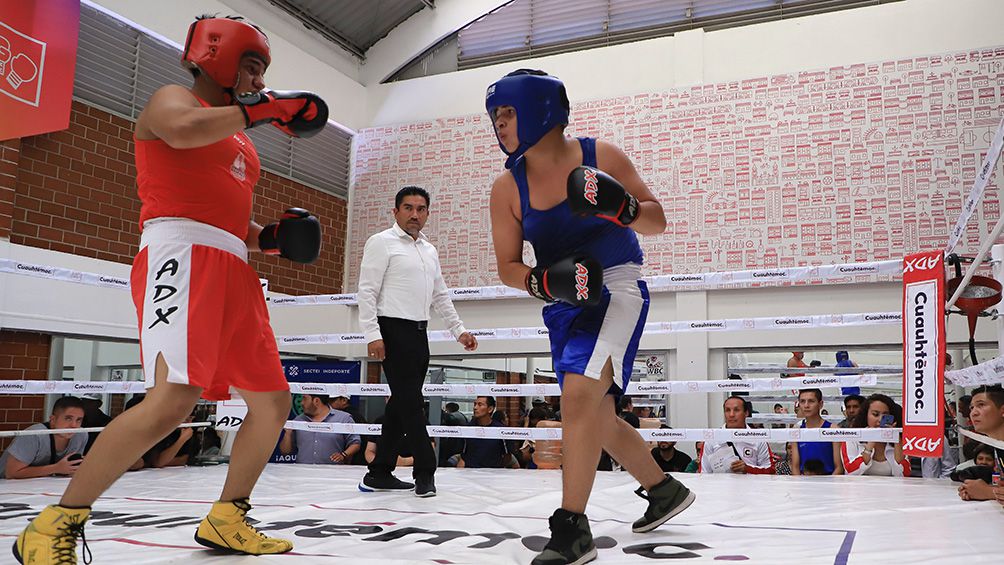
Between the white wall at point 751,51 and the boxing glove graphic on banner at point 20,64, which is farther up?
the white wall at point 751,51

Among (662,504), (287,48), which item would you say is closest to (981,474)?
(662,504)

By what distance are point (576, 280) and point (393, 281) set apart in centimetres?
156

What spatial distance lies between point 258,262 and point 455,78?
2.69 m

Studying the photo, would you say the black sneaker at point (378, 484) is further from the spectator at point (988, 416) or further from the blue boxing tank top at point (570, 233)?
the spectator at point (988, 416)

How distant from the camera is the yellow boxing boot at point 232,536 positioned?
1.59 m

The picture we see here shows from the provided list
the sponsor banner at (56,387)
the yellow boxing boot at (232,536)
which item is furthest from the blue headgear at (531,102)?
the sponsor banner at (56,387)

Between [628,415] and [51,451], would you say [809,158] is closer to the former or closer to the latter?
[628,415]

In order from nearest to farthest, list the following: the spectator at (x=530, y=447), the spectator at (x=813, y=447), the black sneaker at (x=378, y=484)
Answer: the black sneaker at (x=378, y=484) → the spectator at (x=813, y=447) → the spectator at (x=530, y=447)

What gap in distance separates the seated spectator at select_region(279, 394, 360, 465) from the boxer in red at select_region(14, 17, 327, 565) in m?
3.19

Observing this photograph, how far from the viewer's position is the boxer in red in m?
1.42

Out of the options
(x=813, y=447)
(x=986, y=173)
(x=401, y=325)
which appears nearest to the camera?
(x=986, y=173)

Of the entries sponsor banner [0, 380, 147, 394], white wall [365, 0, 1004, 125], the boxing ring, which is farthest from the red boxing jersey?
white wall [365, 0, 1004, 125]

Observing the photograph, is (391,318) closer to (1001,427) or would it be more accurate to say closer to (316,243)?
(316,243)

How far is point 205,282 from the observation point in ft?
5.15
